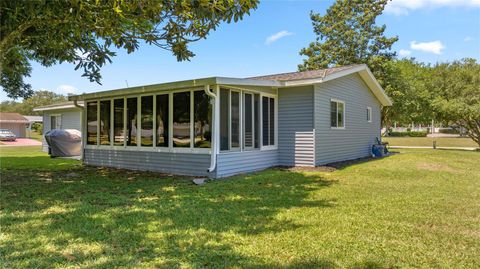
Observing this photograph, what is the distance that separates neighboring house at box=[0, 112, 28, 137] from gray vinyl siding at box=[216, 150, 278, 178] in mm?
44053

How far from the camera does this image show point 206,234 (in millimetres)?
3957

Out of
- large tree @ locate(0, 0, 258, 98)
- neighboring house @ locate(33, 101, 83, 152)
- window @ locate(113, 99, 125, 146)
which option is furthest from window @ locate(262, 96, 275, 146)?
neighboring house @ locate(33, 101, 83, 152)

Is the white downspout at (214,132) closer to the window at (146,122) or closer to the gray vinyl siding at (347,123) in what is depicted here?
the window at (146,122)

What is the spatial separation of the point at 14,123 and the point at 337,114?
1817 inches

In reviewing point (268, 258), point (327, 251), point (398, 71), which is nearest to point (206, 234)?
point (268, 258)

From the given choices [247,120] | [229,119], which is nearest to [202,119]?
[229,119]

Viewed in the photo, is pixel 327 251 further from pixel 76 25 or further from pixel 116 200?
pixel 76 25

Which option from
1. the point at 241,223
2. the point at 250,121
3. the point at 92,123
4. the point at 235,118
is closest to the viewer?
the point at 241,223

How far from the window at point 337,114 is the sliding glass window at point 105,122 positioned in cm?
755

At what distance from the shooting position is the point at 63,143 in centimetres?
1516

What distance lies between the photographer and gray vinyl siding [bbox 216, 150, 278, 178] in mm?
8453

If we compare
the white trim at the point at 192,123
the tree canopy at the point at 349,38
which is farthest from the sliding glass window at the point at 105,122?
the tree canopy at the point at 349,38

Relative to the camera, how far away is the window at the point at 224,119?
8.55 metres

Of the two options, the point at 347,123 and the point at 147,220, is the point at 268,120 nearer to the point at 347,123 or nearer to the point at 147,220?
the point at 347,123
